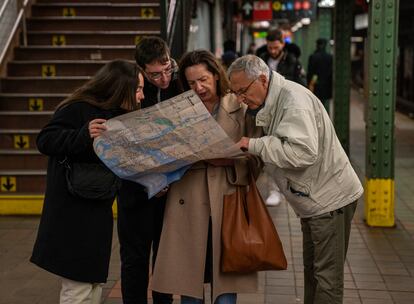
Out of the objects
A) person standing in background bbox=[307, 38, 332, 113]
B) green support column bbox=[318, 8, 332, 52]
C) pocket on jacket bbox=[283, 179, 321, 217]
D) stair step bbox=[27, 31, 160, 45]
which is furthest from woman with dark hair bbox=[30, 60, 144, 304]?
green support column bbox=[318, 8, 332, 52]

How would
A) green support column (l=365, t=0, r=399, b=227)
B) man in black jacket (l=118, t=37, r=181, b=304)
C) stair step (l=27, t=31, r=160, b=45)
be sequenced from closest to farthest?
man in black jacket (l=118, t=37, r=181, b=304)
green support column (l=365, t=0, r=399, b=227)
stair step (l=27, t=31, r=160, b=45)

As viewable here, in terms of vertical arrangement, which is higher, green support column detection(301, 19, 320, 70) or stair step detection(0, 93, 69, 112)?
green support column detection(301, 19, 320, 70)

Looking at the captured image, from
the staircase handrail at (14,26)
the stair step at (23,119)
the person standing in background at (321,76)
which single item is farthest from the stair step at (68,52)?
the person standing in background at (321,76)

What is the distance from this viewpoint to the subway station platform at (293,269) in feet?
14.7

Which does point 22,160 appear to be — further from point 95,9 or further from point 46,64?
point 95,9

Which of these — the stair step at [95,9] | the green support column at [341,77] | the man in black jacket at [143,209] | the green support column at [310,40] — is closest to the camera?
the man in black jacket at [143,209]

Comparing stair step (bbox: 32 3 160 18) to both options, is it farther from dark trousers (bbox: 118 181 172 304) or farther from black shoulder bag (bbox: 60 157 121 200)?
black shoulder bag (bbox: 60 157 121 200)

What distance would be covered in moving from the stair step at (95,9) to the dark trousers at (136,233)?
644 cm

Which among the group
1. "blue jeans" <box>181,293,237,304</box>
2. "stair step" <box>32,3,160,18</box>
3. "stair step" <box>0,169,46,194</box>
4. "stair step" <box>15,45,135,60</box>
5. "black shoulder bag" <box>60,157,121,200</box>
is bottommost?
"stair step" <box>0,169,46,194</box>

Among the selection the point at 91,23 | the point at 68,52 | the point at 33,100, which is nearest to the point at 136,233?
the point at 33,100

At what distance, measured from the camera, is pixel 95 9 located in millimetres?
9773

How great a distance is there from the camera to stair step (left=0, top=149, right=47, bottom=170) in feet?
23.8

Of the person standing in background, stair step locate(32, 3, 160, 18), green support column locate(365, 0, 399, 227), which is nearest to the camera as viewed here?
green support column locate(365, 0, 399, 227)

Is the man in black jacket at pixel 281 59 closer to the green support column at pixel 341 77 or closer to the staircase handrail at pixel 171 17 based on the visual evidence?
the staircase handrail at pixel 171 17
